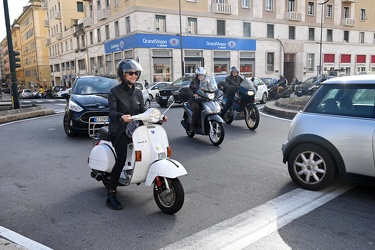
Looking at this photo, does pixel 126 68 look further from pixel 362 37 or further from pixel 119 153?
pixel 362 37

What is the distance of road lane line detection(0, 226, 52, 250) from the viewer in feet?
10.9

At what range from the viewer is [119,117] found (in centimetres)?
402

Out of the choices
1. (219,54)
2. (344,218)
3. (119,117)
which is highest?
(219,54)

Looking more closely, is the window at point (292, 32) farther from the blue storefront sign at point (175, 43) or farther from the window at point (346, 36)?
the window at point (346, 36)

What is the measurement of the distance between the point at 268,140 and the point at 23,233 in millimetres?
6146

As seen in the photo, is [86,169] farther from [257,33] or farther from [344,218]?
[257,33]

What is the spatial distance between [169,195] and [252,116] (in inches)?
256

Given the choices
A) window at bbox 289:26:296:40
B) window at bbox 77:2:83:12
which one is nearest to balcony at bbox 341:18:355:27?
window at bbox 289:26:296:40

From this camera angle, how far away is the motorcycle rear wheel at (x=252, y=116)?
10.0m

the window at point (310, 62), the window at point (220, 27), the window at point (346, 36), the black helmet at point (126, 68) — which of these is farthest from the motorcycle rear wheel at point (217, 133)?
the window at point (346, 36)

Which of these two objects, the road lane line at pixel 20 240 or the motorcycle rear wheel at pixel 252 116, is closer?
the road lane line at pixel 20 240

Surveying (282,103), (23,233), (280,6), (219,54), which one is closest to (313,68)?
(280,6)

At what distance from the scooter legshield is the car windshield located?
5537 mm

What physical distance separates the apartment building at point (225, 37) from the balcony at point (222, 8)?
0.33 ft
